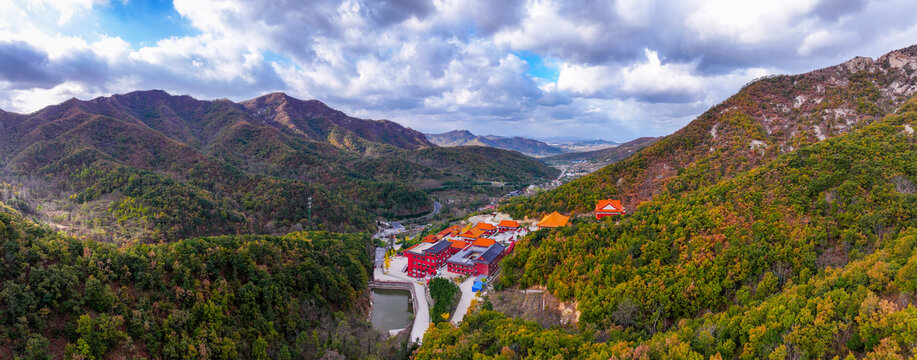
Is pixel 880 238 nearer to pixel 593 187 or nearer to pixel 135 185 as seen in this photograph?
pixel 593 187

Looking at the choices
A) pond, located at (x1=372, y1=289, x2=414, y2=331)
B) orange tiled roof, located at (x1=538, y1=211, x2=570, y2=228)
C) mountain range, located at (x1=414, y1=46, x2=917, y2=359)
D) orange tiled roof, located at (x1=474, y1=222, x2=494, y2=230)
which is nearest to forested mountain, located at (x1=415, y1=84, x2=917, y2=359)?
mountain range, located at (x1=414, y1=46, x2=917, y2=359)

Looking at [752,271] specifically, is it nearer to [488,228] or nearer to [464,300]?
[464,300]

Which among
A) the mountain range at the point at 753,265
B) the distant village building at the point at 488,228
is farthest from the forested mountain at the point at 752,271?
the distant village building at the point at 488,228

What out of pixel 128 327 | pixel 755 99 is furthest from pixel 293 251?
pixel 755 99

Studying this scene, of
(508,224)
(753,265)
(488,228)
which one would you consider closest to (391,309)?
(488,228)

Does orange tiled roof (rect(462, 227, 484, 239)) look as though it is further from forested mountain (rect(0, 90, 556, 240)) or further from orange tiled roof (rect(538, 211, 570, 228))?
forested mountain (rect(0, 90, 556, 240))

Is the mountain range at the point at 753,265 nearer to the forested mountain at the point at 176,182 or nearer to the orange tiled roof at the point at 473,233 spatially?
the orange tiled roof at the point at 473,233
